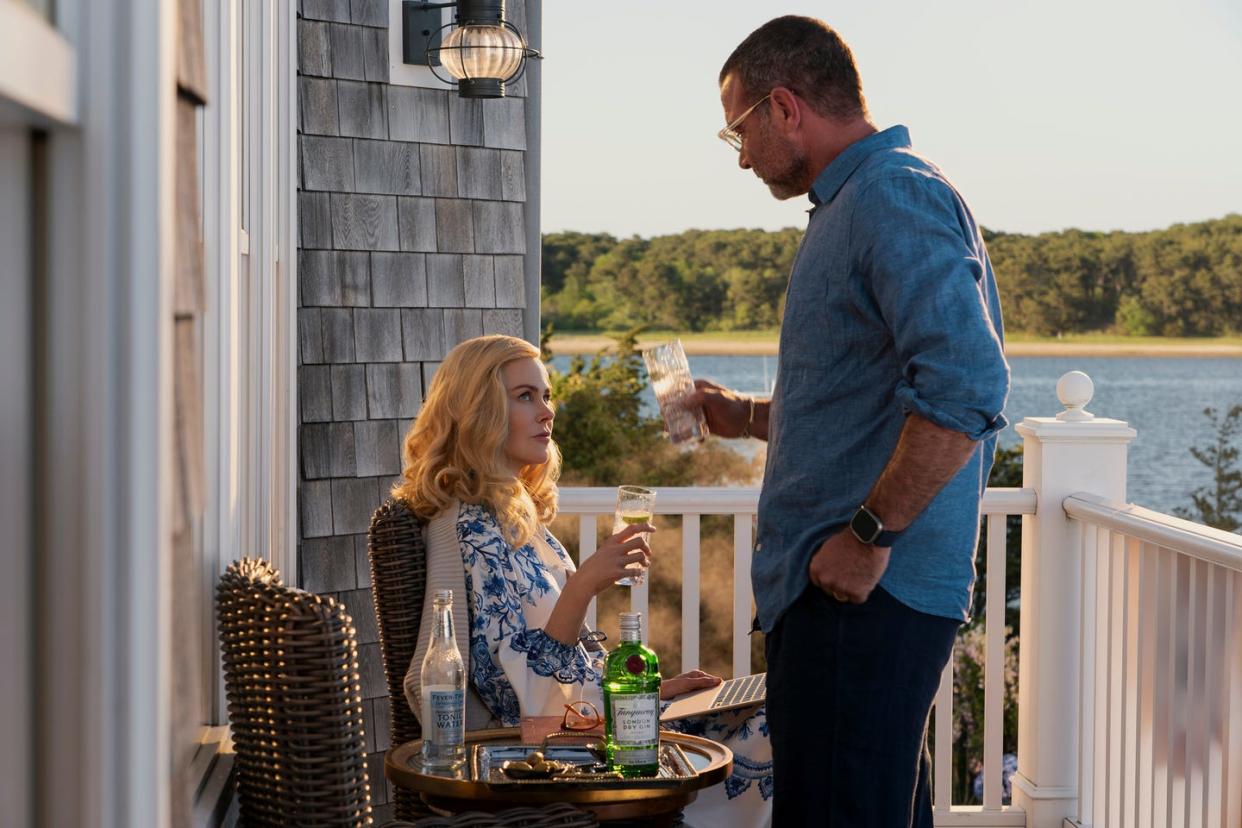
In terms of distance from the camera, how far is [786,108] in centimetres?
232

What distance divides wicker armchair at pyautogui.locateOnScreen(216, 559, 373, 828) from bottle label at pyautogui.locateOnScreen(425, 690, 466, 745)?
577mm

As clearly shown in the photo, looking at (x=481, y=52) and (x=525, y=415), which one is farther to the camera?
(x=481, y=52)

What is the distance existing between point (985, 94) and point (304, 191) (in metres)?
22.5

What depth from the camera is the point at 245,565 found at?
1925 millimetres

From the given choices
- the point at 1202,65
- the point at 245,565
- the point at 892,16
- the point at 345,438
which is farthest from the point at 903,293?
the point at 1202,65

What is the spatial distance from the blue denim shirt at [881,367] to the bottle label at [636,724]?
0.92ft

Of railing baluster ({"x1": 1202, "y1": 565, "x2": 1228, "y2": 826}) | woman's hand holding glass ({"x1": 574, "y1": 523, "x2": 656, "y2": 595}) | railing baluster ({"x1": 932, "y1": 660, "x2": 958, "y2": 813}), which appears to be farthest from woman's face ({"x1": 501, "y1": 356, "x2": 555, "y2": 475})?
railing baluster ({"x1": 932, "y1": 660, "x2": 958, "y2": 813})

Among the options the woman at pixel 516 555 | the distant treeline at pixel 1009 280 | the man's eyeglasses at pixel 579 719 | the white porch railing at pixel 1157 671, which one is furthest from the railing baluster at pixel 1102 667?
the distant treeline at pixel 1009 280

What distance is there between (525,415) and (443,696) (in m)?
0.79

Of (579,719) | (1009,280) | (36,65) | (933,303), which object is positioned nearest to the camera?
(36,65)

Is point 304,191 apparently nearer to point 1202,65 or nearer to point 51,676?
point 51,676

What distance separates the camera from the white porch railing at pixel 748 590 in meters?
3.73

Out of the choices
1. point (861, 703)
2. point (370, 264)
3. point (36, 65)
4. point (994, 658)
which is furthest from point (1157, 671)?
point (36, 65)

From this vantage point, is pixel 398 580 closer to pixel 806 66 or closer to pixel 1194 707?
pixel 806 66
